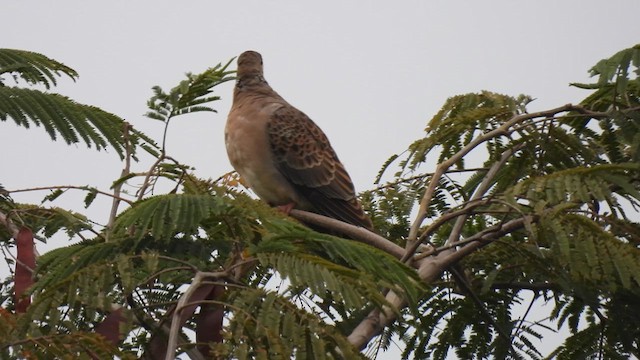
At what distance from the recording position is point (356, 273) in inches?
158

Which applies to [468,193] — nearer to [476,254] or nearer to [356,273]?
[476,254]

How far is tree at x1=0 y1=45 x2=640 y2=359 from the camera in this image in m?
3.95

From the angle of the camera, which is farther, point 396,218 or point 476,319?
point 396,218

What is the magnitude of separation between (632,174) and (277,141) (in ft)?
12.1

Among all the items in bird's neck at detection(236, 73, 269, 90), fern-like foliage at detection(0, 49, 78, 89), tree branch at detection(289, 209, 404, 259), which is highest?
bird's neck at detection(236, 73, 269, 90)

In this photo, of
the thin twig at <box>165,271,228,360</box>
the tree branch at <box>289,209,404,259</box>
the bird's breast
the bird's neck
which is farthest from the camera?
the bird's neck

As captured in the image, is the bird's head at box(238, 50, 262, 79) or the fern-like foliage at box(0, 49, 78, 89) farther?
the bird's head at box(238, 50, 262, 79)

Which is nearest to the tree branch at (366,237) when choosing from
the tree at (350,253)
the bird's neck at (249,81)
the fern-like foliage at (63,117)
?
the tree at (350,253)

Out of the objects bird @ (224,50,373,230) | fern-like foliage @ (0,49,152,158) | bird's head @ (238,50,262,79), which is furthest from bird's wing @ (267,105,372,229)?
fern-like foliage @ (0,49,152,158)

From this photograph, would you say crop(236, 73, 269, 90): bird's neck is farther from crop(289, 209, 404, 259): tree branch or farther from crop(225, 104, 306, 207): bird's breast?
crop(289, 209, 404, 259): tree branch

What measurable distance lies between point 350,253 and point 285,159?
4223 millimetres

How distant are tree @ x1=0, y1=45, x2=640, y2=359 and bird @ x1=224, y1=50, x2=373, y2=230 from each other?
1206 millimetres

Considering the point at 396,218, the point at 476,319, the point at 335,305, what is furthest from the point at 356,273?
the point at 396,218

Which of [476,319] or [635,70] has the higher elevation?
[635,70]
